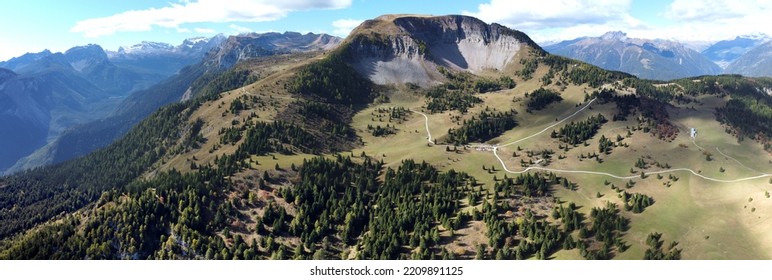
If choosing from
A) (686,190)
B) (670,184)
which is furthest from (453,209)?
(686,190)

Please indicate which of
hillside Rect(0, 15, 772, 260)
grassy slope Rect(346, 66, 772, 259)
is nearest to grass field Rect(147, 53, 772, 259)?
grassy slope Rect(346, 66, 772, 259)

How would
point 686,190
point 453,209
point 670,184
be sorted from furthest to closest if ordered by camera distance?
point 670,184 → point 453,209 → point 686,190

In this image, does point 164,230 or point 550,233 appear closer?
point 550,233

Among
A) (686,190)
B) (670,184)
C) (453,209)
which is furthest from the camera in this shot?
(670,184)

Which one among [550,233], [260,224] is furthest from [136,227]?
[550,233]

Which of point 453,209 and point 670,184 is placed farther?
point 670,184

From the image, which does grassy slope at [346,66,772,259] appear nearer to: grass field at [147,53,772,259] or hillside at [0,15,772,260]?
grass field at [147,53,772,259]

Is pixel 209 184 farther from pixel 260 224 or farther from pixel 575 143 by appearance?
pixel 575 143

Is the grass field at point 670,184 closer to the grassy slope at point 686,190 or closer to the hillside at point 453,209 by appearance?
the grassy slope at point 686,190

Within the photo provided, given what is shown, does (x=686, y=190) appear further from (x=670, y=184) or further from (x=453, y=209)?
(x=453, y=209)

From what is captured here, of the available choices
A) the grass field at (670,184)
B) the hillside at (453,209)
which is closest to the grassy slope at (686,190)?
the grass field at (670,184)

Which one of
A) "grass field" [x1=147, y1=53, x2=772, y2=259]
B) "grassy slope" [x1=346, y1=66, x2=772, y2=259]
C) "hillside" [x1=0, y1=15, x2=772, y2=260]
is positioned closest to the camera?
"grassy slope" [x1=346, y1=66, x2=772, y2=259]
